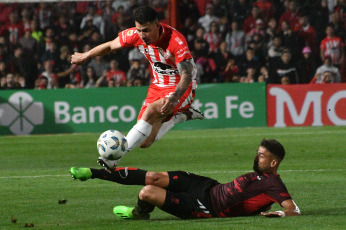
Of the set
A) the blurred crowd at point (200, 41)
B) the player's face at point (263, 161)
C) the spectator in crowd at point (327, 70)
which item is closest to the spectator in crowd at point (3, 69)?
the blurred crowd at point (200, 41)

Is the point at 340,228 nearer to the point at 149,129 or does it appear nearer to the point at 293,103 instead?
the point at 149,129

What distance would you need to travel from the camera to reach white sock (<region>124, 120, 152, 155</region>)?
7676 millimetres

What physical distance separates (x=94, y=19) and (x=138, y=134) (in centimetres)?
1040

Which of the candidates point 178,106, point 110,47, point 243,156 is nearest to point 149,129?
point 178,106

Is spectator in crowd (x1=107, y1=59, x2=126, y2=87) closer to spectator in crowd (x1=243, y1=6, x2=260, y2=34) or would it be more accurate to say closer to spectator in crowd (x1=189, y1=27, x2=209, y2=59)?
spectator in crowd (x1=189, y1=27, x2=209, y2=59)

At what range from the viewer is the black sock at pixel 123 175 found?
6379 mm

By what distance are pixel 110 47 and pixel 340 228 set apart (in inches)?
143

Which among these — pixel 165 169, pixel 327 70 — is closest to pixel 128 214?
pixel 165 169

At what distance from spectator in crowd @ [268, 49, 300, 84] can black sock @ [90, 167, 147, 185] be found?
10.2 metres

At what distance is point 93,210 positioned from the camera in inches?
267

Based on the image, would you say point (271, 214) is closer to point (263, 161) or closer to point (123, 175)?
point (263, 161)

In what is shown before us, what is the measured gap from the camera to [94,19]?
1769 cm

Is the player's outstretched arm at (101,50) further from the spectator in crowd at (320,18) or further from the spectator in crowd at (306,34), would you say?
the spectator in crowd at (320,18)

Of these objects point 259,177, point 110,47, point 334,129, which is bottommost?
point 334,129
